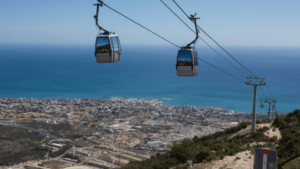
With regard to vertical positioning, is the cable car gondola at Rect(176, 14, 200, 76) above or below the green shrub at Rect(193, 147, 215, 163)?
above

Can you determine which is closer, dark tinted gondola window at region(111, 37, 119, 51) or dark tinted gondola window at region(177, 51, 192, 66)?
dark tinted gondola window at region(111, 37, 119, 51)

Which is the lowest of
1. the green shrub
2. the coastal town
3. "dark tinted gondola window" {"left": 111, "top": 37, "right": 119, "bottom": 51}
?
the coastal town

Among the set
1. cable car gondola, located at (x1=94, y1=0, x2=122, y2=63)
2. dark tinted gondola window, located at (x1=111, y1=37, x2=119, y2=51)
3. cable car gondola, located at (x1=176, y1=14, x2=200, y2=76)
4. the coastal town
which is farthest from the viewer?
the coastal town

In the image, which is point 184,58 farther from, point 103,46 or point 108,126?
point 108,126

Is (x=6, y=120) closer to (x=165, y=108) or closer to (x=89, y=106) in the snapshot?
(x=89, y=106)

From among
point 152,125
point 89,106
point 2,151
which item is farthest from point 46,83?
point 2,151

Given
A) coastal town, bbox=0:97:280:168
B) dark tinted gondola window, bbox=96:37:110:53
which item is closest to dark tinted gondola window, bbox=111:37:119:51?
dark tinted gondola window, bbox=96:37:110:53

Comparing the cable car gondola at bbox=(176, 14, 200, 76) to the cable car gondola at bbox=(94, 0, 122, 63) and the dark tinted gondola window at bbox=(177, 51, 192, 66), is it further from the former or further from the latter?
the cable car gondola at bbox=(94, 0, 122, 63)

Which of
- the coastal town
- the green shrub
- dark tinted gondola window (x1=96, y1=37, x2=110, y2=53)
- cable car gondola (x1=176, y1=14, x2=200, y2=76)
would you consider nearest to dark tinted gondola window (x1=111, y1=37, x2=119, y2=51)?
dark tinted gondola window (x1=96, y1=37, x2=110, y2=53)

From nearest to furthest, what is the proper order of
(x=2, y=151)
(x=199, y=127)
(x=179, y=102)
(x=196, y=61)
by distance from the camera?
1. (x=196, y=61)
2. (x=2, y=151)
3. (x=199, y=127)
4. (x=179, y=102)

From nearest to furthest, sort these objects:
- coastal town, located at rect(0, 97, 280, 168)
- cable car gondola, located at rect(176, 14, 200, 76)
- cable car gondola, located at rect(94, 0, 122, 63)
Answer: cable car gondola, located at rect(94, 0, 122, 63), cable car gondola, located at rect(176, 14, 200, 76), coastal town, located at rect(0, 97, 280, 168)
